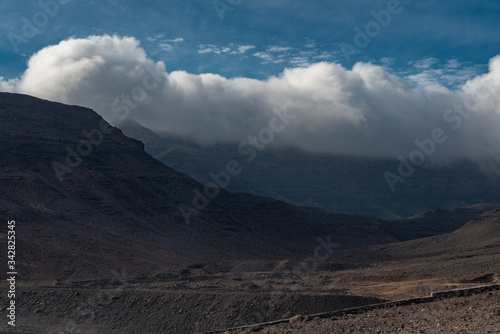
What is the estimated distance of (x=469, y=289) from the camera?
49.1 feet

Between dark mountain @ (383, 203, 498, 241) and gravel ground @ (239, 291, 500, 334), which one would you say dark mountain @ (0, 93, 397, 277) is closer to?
dark mountain @ (383, 203, 498, 241)

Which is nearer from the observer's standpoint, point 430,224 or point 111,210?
point 111,210

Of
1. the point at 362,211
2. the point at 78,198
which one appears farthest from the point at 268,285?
the point at 362,211

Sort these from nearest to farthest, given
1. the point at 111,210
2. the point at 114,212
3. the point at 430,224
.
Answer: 1. the point at 114,212
2. the point at 111,210
3. the point at 430,224

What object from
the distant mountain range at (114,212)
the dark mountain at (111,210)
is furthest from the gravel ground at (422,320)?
the dark mountain at (111,210)

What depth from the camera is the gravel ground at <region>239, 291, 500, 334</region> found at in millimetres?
11648

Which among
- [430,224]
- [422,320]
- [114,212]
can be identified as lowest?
[430,224]

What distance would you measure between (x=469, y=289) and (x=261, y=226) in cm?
7120

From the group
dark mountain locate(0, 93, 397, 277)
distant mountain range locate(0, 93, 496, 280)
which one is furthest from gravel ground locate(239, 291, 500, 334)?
dark mountain locate(0, 93, 397, 277)

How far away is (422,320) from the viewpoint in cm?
1281

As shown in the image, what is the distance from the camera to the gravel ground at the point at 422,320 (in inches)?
459

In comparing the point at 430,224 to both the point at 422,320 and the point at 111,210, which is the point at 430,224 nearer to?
the point at 111,210

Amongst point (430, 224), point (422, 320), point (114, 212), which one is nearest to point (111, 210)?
point (114, 212)

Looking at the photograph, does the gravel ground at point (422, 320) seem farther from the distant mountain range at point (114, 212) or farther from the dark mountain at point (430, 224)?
the dark mountain at point (430, 224)
